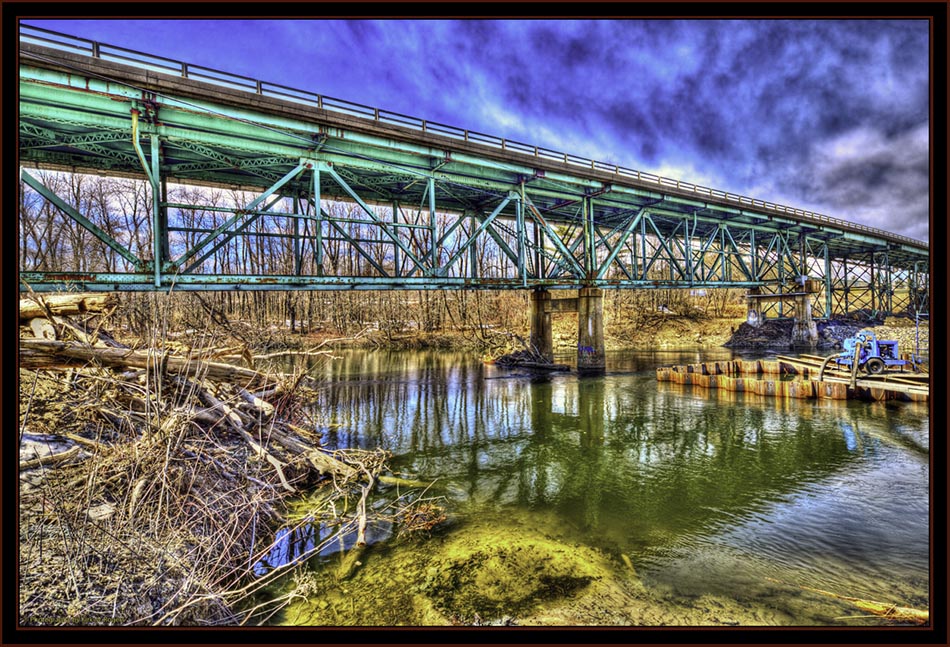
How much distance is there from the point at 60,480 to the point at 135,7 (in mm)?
4692

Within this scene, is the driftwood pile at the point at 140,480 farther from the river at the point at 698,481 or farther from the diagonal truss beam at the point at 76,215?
the diagonal truss beam at the point at 76,215

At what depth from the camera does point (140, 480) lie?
3859 millimetres

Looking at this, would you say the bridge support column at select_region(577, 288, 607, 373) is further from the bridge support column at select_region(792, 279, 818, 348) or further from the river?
the bridge support column at select_region(792, 279, 818, 348)

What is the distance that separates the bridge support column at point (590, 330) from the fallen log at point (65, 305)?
57.3ft

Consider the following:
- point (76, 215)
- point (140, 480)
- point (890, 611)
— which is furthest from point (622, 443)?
point (76, 215)

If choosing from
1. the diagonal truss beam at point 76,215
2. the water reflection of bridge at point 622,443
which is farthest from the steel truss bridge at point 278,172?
the water reflection of bridge at point 622,443

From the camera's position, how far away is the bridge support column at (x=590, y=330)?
18875mm

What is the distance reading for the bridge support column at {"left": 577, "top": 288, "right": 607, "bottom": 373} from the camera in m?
18.9

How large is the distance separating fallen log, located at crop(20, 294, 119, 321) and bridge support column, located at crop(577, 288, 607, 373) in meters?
17.5

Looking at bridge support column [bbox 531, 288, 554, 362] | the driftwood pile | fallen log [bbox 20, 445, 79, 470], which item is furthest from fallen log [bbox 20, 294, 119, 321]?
bridge support column [bbox 531, 288, 554, 362]

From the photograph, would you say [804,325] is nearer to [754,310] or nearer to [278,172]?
[754,310]

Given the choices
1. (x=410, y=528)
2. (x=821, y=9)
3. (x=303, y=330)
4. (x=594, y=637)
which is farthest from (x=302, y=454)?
(x=303, y=330)

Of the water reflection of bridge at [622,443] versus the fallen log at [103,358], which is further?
the water reflection of bridge at [622,443]

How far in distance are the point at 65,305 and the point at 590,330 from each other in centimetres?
1855
